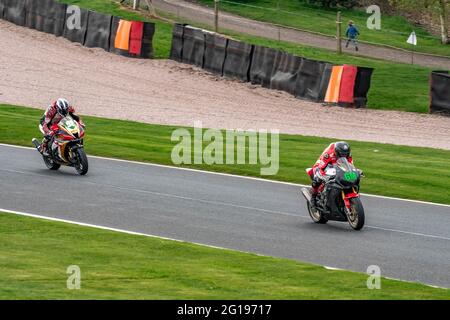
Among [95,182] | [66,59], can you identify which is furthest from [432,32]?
[95,182]

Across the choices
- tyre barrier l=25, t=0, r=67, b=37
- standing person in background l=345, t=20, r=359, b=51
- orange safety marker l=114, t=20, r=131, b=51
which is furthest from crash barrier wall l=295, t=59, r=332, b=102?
standing person in background l=345, t=20, r=359, b=51

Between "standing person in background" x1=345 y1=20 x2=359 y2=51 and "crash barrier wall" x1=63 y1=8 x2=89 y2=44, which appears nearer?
"crash barrier wall" x1=63 y1=8 x2=89 y2=44

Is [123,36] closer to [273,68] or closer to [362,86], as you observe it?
[273,68]

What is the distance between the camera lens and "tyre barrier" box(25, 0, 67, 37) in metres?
46.6

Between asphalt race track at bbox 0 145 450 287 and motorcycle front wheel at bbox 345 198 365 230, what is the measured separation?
0.14m

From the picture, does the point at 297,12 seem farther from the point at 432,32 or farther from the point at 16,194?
the point at 16,194

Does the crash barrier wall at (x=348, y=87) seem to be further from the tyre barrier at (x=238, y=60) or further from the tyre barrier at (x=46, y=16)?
the tyre barrier at (x=46, y=16)

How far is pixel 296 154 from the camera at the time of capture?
2606cm

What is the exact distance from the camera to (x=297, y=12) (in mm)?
60312

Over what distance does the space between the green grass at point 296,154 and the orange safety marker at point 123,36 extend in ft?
Answer: 37.7

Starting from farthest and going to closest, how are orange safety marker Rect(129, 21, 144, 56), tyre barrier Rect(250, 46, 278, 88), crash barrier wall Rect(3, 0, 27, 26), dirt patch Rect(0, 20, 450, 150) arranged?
crash barrier wall Rect(3, 0, 27, 26)
orange safety marker Rect(129, 21, 144, 56)
tyre barrier Rect(250, 46, 278, 88)
dirt patch Rect(0, 20, 450, 150)

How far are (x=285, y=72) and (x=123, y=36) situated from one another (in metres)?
8.74

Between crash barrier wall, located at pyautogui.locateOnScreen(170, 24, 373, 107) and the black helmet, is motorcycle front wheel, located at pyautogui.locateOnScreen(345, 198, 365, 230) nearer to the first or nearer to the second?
the black helmet

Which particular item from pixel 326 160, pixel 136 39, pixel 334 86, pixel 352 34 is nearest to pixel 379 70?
pixel 334 86
